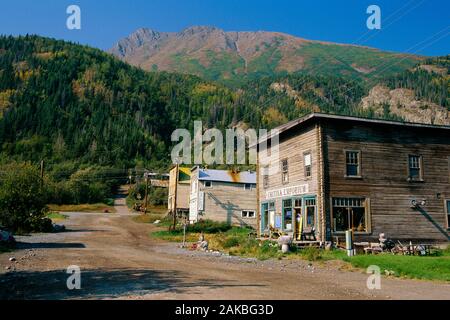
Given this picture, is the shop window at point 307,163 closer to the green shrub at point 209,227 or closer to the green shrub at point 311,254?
the green shrub at point 311,254

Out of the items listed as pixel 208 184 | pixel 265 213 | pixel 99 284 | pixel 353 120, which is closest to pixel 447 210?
pixel 353 120

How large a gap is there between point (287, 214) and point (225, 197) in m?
23.7

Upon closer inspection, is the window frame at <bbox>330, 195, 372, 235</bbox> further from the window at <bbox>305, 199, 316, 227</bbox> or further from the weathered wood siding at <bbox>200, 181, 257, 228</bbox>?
the weathered wood siding at <bbox>200, 181, 257, 228</bbox>

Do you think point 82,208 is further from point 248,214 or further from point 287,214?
point 287,214

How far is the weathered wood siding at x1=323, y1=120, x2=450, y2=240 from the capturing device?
1025 inches

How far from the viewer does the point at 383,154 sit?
89.0 feet

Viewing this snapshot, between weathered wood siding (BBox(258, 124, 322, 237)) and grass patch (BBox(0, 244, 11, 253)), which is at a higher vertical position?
weathered wood siding (BBox(258, 124, 322, 237))

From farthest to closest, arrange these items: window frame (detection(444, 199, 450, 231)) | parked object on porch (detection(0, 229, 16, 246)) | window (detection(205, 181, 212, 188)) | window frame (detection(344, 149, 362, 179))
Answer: window (detection(205, 181, 212, 188)) < window frame (detection(444, 199, 450, 231)) < window frame (detection(344, 149, 362, 179)) < parked object on porch (detection(0, 229, 16, 246))

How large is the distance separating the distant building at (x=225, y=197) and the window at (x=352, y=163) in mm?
27193

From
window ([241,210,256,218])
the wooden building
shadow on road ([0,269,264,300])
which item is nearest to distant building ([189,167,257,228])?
window ([241,210,256,218])

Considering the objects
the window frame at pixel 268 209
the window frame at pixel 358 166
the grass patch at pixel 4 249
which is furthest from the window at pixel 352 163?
the grass patch at pixel 4 249

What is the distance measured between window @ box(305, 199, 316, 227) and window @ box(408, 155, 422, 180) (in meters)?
7.11
